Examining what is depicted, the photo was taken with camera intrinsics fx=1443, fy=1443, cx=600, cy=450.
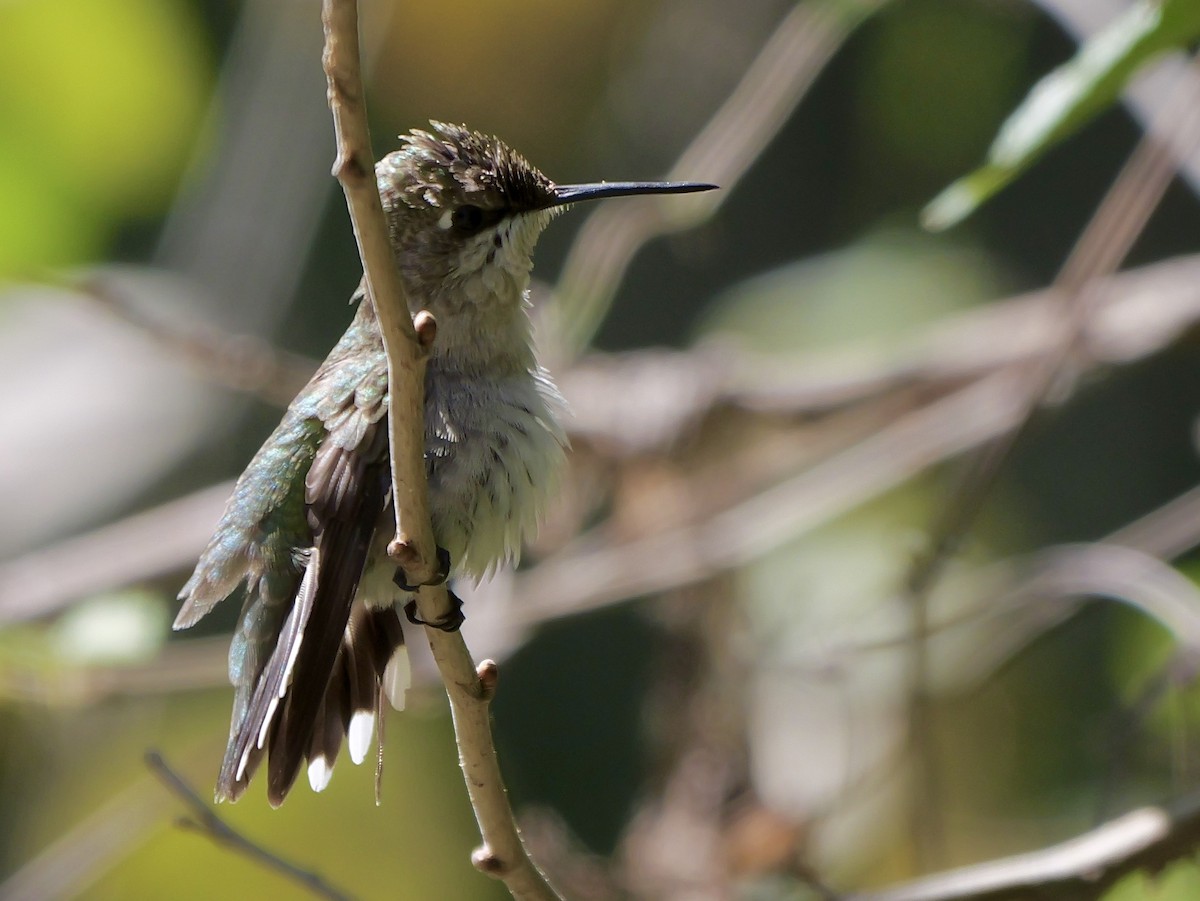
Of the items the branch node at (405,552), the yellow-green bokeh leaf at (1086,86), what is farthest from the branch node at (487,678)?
the yellow-green bokeh leaf at (1086,86)

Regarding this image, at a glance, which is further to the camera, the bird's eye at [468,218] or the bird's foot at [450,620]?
the bird's eye at [468,218]

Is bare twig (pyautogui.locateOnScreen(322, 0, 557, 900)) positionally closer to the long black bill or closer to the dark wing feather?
the dark wing feather

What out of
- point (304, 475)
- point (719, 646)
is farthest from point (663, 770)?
point (304, 475)

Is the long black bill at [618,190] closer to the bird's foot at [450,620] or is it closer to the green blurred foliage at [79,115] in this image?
the bird's foot at [450,620]

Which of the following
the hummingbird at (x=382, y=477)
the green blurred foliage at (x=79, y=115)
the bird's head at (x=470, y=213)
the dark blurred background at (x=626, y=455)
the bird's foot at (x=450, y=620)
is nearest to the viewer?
the bird's foot at (x=450, y=620)

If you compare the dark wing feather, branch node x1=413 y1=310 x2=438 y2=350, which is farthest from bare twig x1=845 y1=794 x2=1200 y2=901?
branch node x1=413 y1=310 x2=438 y2=350

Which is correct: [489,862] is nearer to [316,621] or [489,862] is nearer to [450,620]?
[450,620]
